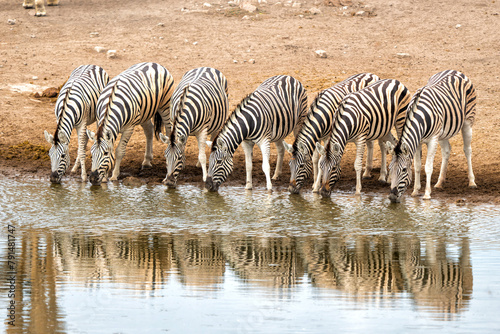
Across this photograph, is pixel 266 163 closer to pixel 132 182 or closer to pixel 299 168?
pixel 299 168

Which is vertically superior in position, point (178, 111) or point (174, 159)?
point (178, 111)

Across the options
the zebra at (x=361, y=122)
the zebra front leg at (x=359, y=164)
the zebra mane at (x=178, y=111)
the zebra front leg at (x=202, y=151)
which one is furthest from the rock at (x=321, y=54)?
the zebra front leg at (x=359, y=164)

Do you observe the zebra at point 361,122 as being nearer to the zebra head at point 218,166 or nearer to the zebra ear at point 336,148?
the zebra ear at point 336,148

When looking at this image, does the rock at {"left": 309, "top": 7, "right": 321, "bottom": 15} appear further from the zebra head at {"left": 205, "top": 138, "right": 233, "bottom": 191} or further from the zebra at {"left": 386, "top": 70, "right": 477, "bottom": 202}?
the zebra head at {"left": 205, "top": 138, "right": 233, "bottom": 191}

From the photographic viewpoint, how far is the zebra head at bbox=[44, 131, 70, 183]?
1168 cm

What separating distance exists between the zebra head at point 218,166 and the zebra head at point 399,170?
255cm

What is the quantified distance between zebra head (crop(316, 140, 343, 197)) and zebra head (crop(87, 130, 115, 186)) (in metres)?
3.43

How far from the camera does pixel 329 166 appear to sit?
10836 mm

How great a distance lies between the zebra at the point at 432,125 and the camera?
10609 mm

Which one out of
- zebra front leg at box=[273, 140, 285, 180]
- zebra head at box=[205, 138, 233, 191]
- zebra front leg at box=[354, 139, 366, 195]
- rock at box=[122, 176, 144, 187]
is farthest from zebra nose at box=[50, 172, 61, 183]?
zebra front leg at box=[354, 139, 366, 195]

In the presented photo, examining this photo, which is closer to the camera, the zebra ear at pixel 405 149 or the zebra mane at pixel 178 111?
the zebra ear at pixel 405 149

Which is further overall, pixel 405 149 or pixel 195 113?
pixel 195 113

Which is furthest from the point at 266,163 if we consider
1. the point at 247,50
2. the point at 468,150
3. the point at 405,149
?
the point at 247,50

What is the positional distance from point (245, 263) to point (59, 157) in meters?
5.55
